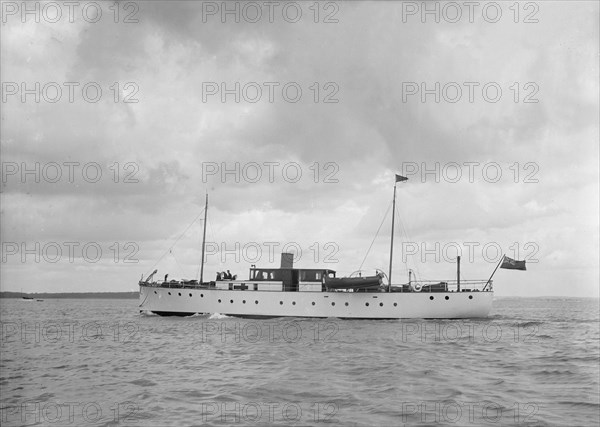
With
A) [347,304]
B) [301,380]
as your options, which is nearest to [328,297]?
[347,304]

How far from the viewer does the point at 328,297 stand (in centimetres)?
4525

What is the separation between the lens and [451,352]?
25.0 meters

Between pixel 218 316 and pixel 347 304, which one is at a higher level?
pixel 347 304

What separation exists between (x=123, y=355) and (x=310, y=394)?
13.6 meters

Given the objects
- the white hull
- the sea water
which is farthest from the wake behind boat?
the sea water

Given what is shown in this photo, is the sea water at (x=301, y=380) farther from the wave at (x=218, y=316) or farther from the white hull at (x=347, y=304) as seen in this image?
the wave at (x=218, y=316)

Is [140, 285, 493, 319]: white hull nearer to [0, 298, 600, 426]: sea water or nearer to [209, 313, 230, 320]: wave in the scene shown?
[209, 313, 230, 320]: wave

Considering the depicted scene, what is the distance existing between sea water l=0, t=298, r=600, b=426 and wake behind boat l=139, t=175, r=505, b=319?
12.0 metres

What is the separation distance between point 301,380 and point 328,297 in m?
28.3

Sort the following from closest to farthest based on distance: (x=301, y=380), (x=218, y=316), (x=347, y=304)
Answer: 1. (x=301, y=380)
2. (x=347, y=304)
3. (x=218, y=316)

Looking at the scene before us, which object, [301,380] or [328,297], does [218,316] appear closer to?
[328,297]

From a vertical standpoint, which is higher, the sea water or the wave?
the sea water

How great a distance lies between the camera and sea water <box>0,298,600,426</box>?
41.7 feet

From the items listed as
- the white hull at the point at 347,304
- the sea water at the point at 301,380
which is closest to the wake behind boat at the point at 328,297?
the white hull at the point at 347,304
